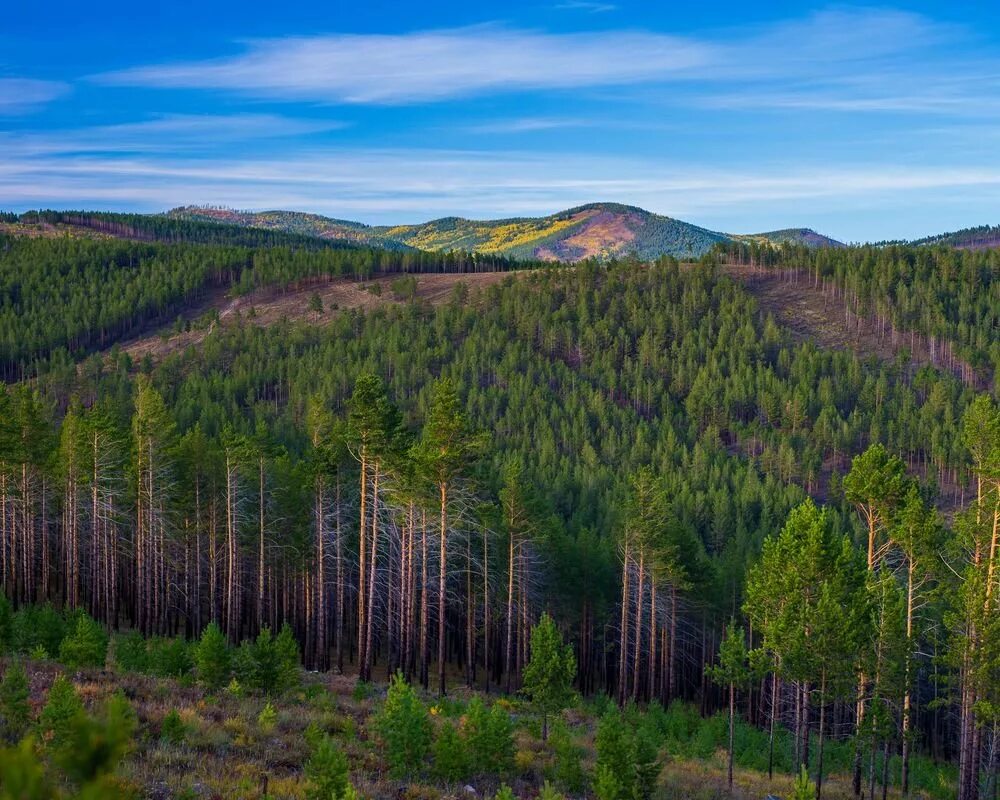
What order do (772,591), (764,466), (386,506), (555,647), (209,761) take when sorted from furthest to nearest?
(764,466), (386,506), (772,591), (555,647), (209,761)

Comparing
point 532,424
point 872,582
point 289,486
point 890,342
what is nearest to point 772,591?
point 872,582

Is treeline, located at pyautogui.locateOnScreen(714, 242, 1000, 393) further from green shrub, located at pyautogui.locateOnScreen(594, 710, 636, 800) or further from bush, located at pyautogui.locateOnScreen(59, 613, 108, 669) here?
bush, located at pyautogui.locateOnScreen(59, 613, 108, 669)

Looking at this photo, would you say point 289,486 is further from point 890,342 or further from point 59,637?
point 890,342

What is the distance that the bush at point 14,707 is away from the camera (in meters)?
18.0

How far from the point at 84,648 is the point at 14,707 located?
9.15 meters

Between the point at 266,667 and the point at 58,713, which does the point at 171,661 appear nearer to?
the point at 266,667

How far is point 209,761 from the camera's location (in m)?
18.5

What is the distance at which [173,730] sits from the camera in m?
19.5

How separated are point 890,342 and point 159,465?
173 metres

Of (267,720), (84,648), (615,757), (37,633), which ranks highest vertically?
(615,757)

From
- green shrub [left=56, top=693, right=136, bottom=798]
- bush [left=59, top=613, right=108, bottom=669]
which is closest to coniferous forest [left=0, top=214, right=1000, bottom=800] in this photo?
green shrub [left=56, top=693, right=136, bottom=798]

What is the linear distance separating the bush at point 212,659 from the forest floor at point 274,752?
1.66 ft

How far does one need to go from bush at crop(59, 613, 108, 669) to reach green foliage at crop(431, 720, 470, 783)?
1305cm

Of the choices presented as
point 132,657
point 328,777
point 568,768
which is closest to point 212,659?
point 132,657
